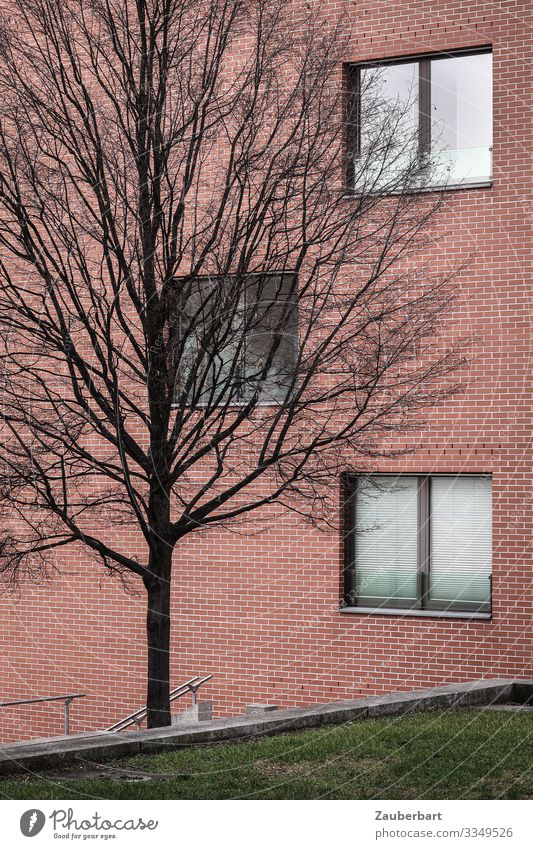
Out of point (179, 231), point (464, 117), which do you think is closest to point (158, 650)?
point (179, 231)

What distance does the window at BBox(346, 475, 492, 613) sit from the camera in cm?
1322

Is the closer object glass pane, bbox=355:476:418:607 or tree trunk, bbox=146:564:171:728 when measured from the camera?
tree trunk, bbox=146:564:171:728

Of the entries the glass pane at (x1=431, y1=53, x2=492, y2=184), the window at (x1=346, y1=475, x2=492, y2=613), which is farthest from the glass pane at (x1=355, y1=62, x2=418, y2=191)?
the window at (x1=346, y1=475, x2=492, y2=613)

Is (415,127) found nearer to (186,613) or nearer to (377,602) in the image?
(377,602)

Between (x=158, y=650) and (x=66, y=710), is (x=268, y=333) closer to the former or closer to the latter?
(x=158, y=650)

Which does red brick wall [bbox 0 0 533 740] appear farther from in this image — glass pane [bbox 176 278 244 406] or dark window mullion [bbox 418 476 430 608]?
glass pane [bbox 176 278 244 406]

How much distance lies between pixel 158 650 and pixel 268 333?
8.73ft

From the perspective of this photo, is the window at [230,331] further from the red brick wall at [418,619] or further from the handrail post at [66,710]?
the handrail post at [66,710]

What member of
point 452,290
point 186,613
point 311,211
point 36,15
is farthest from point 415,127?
point 186,613

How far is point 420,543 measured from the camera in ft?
44.4

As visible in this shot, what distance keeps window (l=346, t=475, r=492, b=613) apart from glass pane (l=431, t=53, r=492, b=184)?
123 inches

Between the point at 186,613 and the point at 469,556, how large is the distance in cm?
331

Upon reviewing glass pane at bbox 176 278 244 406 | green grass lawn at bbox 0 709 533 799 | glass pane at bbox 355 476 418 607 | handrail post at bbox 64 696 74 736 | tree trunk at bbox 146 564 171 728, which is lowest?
handrail post at bbox 64 696 74 736

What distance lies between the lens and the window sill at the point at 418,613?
13012mm
